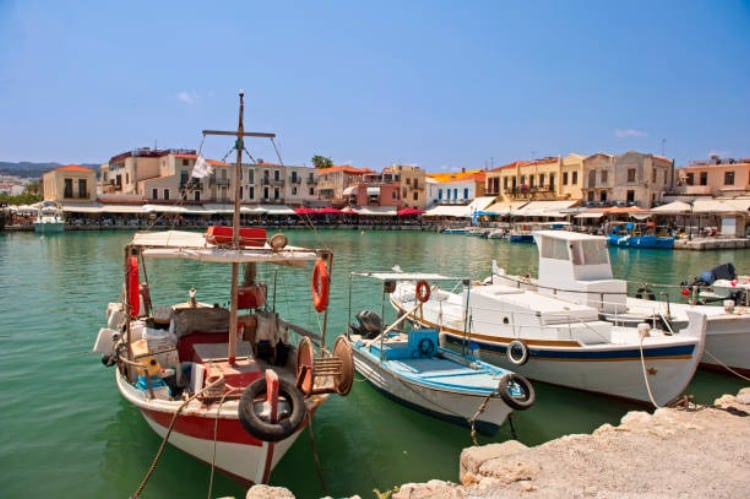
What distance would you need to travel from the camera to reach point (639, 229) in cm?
5931

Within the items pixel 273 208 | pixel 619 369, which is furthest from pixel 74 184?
pixel 619 369

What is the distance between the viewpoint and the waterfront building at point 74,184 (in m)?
68.2

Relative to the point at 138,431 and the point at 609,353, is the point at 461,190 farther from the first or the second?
the point at 138,431

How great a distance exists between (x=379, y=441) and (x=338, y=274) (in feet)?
71.9

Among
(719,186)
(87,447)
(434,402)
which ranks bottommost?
(87,447)

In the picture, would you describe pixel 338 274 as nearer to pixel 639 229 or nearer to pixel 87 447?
pixel 87 447

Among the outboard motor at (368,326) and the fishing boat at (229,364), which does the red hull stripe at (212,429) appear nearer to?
the fishing boat at (229,364)

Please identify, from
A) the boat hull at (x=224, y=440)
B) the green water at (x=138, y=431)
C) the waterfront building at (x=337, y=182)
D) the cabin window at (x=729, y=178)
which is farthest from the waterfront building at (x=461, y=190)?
the boat hull at (x=224, y=440)

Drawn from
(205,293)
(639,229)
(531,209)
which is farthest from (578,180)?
(205,293)

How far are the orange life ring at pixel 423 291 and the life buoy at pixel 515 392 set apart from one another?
3.13 m

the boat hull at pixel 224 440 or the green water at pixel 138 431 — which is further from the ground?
the boat hull at pixel 224 440

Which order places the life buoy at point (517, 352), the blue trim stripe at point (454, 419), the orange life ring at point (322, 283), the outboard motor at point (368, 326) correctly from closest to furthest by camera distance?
1. the orange life ring at point (322, 283)
2. the blue trim stripe at point (454, 419)
3. the life buoy at point (517, 352)
4. the outboard motor at point (368, 326)

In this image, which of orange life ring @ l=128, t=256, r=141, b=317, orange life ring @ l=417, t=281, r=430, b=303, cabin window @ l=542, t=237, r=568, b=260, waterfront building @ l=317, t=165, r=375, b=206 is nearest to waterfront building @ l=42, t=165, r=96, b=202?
waterfront building @ l=317, t=165, r=375, b=206

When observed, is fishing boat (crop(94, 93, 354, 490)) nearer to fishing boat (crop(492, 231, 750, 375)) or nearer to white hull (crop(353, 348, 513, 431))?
white hull (crop(353, 348, 513, 431))
